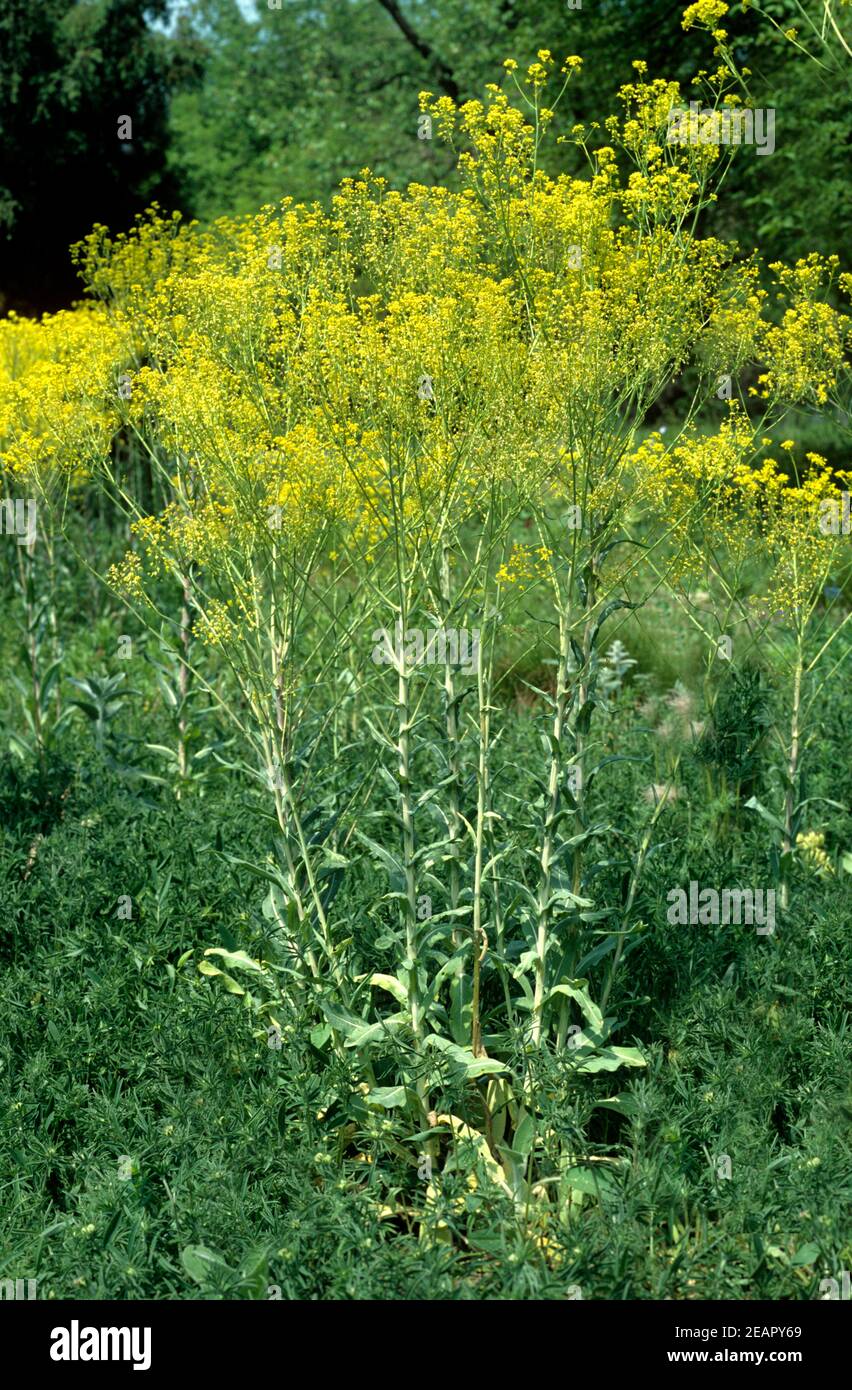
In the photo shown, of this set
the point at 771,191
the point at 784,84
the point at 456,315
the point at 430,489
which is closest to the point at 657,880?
the point at 430,489

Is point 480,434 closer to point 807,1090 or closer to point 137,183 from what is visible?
point 807,1090

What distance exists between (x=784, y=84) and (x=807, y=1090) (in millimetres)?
12902

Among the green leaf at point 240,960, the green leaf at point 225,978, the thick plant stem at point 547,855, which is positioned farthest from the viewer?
the green leaf at point 225,978

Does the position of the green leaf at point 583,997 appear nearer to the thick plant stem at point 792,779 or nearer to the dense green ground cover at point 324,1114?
the dense green ground cover at point 324,1114

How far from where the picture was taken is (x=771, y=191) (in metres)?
13.4

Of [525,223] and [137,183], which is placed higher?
[137,183]

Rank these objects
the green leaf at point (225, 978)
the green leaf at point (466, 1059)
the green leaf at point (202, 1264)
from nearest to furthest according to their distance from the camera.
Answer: the green leaf at point (202, 1264)
the green leaf at point (466, 1059)
the green leaf at point (225, 978)

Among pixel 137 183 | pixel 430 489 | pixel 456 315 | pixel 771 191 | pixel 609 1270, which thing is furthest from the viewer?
pixel 137 183
